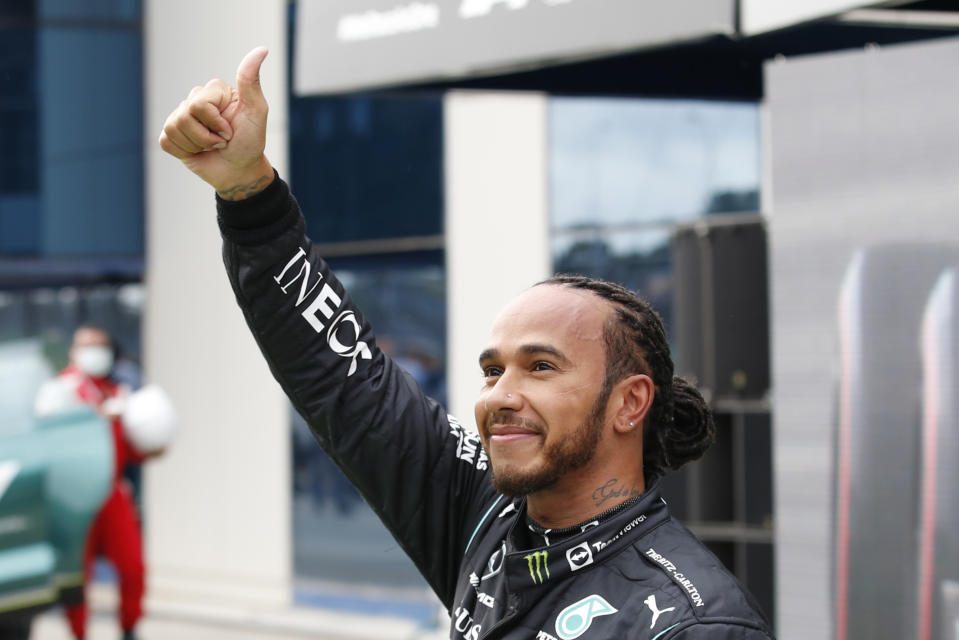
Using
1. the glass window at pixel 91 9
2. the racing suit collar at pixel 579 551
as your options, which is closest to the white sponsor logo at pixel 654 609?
the racing suit collar at pixel 579 551

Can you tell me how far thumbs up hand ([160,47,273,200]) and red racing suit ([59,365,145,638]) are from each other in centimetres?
488

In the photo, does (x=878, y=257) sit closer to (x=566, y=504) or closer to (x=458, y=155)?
(x=566, y=504)

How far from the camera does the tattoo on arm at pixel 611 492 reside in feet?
6.23

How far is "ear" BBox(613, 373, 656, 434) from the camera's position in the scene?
191 cm

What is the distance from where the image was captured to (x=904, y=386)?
10.4 feet

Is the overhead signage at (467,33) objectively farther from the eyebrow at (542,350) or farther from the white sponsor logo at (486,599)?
the white sponsor logo at (486,599)

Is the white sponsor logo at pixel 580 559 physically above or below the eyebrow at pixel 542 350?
below

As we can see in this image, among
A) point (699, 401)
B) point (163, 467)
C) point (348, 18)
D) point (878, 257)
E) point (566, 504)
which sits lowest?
point (163, 467)

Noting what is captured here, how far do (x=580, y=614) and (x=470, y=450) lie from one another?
1.62 ft

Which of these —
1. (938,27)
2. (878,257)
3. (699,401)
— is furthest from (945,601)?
(938,27)

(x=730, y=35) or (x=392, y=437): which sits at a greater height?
(x=730, y=35)

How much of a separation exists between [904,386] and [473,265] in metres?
5.03

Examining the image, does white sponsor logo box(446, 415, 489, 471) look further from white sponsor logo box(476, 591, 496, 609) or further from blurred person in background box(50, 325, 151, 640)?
blurred person in background box(50, 325, 151, 640)

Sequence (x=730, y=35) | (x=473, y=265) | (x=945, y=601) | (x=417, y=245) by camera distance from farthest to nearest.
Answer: (x=417, y=245) → (x=473, y=265) → (x=730, y=35) → (x=945, y=601)
